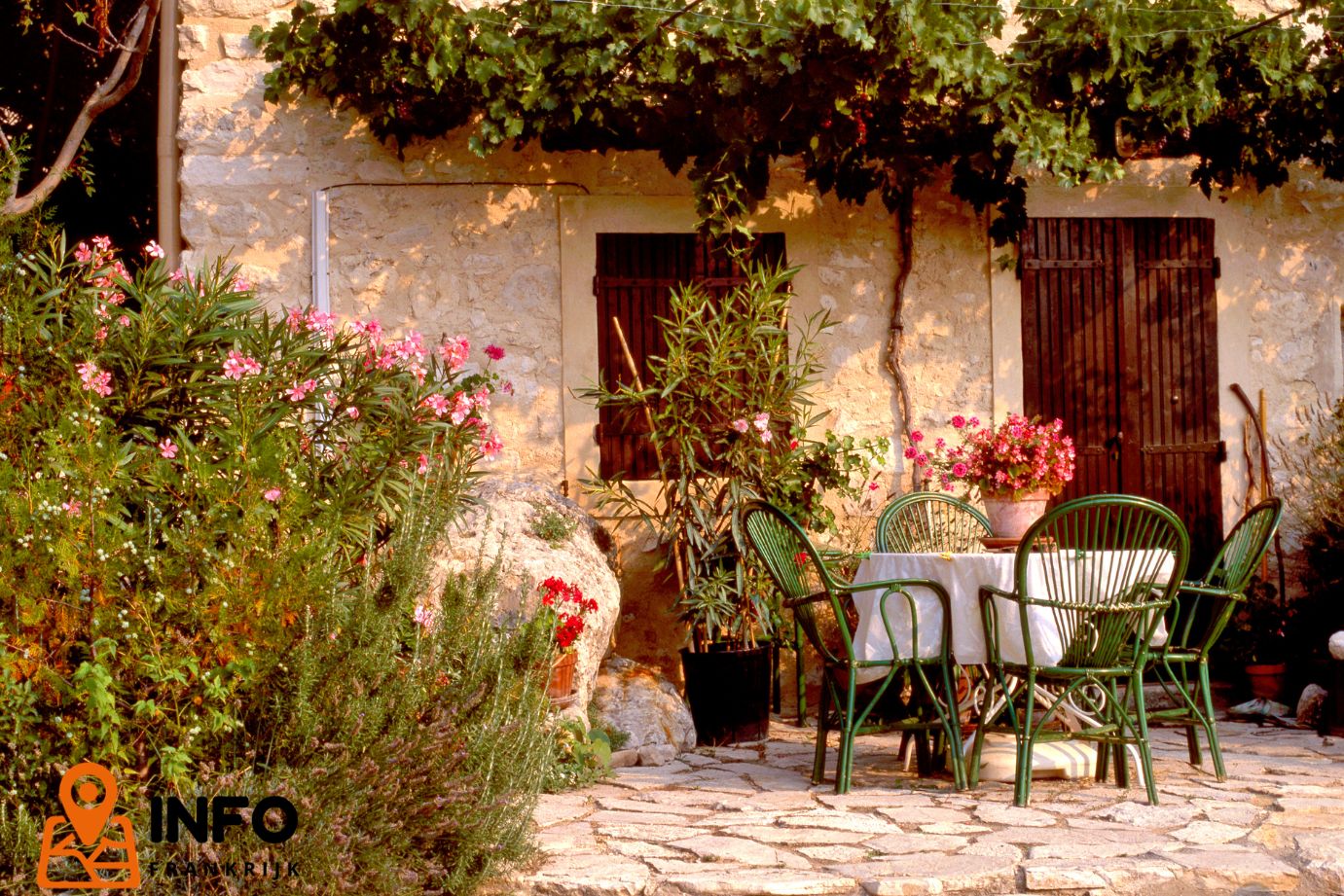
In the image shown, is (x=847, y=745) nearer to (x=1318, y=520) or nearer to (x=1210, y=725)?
(x=1210, y=725)

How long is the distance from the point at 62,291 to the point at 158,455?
84 centimetres

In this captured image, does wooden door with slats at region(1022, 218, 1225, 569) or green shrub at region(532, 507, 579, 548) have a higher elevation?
wooden door with slats at region(1022, 218, 1225, 569)

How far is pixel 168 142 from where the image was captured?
21.9 feet

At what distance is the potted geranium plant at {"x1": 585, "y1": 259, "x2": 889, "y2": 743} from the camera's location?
614 centimetres

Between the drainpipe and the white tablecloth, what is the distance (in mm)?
3708

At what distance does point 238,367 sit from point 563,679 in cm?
175

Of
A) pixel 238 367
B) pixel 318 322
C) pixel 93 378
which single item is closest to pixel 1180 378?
pixel 318 322

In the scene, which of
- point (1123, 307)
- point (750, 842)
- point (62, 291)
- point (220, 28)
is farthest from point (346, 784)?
point (1123, 307)

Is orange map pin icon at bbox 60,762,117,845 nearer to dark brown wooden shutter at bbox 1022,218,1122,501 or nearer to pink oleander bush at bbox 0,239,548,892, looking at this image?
pink oleander bush at bbox 0,239,548,892

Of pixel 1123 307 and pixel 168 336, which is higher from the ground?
pixel 1123 307

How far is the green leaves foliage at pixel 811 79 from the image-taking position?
20.4ft

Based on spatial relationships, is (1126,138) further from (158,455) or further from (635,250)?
(158,455)

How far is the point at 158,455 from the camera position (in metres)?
4.26

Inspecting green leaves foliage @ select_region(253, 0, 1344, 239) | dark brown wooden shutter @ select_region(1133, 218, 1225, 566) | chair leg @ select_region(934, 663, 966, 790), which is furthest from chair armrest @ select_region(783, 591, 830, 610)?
dark brown wooden shutter @ select_region(1133, 218, 1225, 566)
